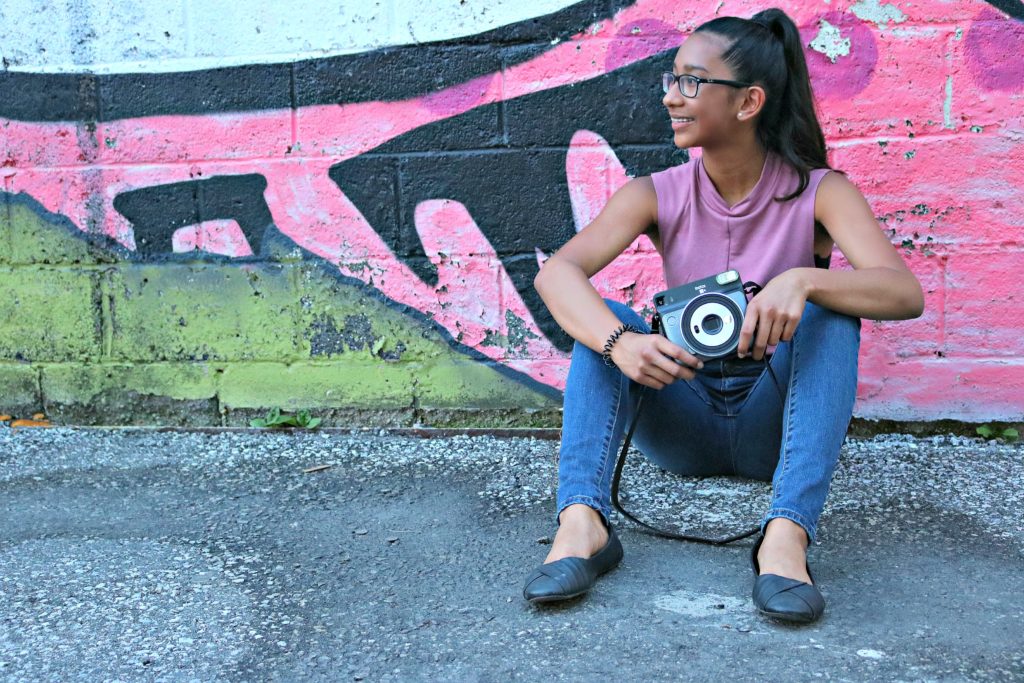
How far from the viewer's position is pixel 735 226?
8.18 ft

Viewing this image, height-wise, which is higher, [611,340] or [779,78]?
[779,78]

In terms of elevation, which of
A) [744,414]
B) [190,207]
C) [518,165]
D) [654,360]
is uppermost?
[518,165]

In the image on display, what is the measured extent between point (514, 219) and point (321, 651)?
5.63 ft

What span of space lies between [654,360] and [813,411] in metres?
0.34

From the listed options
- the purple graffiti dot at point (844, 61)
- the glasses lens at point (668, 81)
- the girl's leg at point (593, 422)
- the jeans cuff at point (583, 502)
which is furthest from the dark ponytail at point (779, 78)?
the jeans cuff at point (583, 502)

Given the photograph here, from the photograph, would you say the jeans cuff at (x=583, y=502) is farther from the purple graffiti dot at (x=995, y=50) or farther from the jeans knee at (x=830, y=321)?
the purple graffiti dot at (x=995, y=50)

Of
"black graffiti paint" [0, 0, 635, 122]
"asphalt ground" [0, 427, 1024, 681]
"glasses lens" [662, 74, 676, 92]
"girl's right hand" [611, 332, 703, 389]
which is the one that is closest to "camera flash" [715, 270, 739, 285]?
"girl's right hand" [611, 332, 703, 389]

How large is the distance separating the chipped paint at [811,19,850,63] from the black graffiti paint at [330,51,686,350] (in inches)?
17.9

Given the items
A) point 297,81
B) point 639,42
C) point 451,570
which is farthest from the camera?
point 297,81

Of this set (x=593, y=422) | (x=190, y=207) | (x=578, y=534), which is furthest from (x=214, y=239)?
(x=578, y=534)

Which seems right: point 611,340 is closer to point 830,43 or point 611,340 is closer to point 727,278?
point 727,278

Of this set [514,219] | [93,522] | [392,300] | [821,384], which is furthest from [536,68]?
[93,522]

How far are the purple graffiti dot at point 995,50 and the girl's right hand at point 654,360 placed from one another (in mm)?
1635

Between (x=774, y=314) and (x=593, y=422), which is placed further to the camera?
(x=593, y=422)
